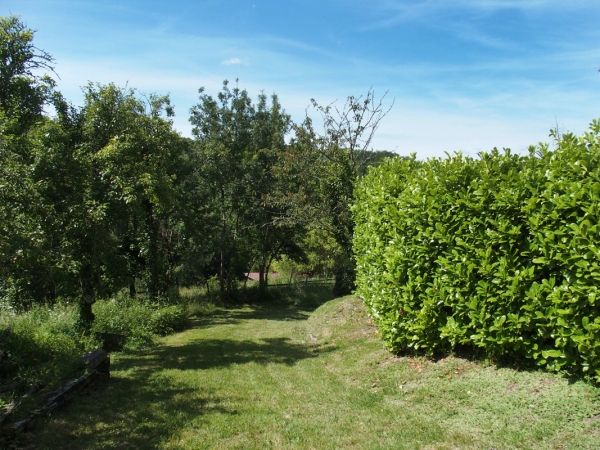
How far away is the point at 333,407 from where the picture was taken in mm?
5598

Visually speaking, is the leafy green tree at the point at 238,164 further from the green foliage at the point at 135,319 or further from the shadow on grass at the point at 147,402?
the shadow on grass at the point at 147,402

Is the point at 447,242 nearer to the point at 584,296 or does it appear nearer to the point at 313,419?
the point at 584,296

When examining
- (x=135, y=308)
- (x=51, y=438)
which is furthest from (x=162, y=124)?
(x=51, y=438)

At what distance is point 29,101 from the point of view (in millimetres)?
8266

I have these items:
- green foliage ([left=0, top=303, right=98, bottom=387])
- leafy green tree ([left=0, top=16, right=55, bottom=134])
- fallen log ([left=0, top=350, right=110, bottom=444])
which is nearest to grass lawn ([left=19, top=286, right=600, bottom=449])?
fallen log ([left=0, top=350, right=110, bottom=444])

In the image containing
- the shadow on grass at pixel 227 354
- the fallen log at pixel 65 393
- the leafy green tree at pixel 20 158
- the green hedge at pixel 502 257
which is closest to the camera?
the green hedge at pixel 502 257

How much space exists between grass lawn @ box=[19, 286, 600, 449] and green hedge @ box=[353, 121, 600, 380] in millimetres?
417

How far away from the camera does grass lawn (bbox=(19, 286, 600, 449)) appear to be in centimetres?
417

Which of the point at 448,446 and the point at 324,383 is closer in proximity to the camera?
the point at 448,446

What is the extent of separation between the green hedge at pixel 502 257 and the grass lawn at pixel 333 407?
0.42 meters

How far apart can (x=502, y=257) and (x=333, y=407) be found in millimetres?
2855

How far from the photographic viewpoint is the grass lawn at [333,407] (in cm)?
417

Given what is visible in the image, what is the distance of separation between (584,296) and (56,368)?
6.71m

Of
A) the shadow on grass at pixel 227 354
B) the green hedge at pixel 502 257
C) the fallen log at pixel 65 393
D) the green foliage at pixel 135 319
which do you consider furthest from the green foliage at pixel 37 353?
the green hedge at pixel 502 257
